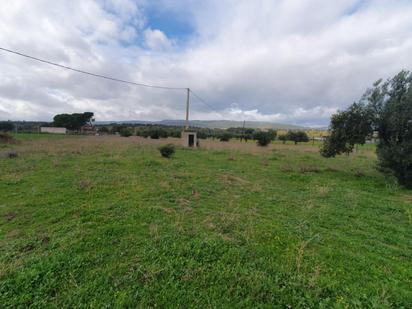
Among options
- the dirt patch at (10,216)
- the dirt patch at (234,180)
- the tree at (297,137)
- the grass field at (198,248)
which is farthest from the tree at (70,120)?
the dirt patch at (10,216)

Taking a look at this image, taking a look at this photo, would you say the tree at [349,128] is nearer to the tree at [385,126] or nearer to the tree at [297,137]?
the tree at [385,126]

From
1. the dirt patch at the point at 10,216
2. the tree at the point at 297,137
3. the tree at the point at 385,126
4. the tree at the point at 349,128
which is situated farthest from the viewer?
the tree at the point at 297,137

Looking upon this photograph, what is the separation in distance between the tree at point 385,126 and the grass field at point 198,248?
2408 mm

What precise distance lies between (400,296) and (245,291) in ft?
5.85

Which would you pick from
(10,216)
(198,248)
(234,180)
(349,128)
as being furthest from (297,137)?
(10,216)

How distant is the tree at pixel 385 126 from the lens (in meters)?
7.59

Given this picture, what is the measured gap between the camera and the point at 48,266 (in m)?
2.59

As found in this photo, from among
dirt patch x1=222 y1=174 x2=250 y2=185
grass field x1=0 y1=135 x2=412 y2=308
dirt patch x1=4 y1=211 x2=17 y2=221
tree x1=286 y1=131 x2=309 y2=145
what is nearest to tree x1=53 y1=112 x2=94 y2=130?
tree x1=286 y1=131 x2=309 y2=145

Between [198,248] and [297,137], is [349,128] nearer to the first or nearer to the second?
[198,248]

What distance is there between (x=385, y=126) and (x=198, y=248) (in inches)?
377

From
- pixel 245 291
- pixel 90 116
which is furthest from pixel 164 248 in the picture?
pixel 90 116

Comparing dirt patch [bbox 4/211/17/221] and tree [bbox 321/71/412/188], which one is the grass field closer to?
dirt patch [bbox 4/211/17/221]

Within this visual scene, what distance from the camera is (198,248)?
10.1 ft

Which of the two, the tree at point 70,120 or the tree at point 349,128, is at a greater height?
the tree at point 70,120
